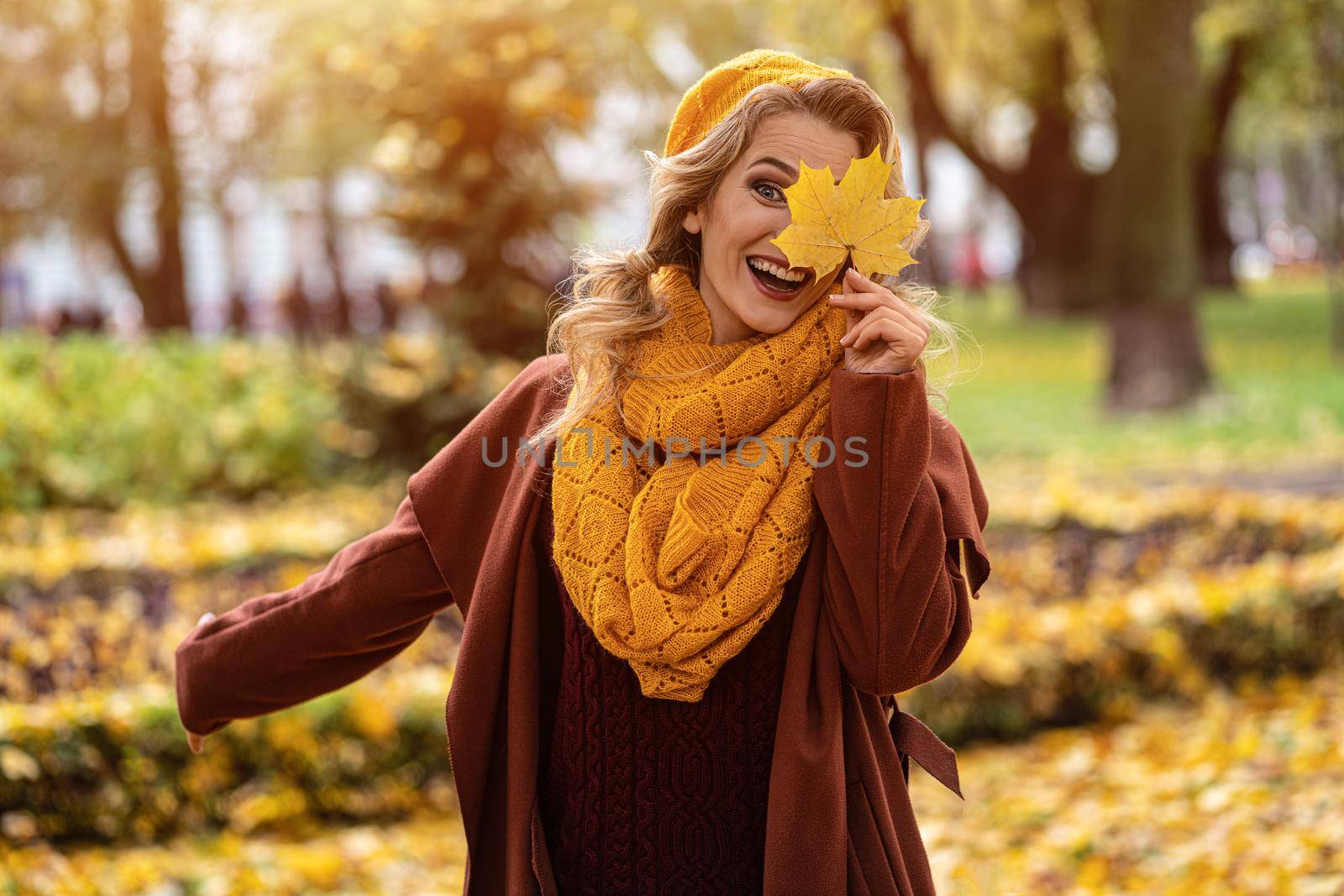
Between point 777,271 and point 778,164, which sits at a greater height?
point 778,164

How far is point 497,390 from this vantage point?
32.9ft

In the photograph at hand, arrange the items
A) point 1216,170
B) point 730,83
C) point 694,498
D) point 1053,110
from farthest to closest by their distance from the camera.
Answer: point 1216,170 → point 1053,110 → point 730,83 → point 694,498

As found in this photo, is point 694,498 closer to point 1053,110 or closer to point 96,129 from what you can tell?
point 96,129

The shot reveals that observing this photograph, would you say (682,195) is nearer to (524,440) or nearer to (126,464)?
(524,440)

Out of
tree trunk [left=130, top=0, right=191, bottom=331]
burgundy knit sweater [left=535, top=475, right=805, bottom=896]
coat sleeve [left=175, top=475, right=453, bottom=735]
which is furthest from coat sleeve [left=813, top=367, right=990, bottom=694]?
tree trunk [left=130, top=0, right=191, bottom=331]

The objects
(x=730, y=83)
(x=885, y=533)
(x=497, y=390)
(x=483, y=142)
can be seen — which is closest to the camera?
(x=885, y=533)

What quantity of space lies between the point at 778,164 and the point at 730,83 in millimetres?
162

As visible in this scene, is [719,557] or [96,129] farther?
[96,129]

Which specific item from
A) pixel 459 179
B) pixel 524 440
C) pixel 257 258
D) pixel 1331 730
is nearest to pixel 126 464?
pixel 459 179

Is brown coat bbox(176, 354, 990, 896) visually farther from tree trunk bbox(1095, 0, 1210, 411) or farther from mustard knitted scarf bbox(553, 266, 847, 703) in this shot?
tree trunk bbox(1095, 0, 1210, 411)

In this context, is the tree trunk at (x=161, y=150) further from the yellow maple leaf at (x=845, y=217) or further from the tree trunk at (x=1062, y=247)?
the yellow maple leaf at (x=845, y=217)

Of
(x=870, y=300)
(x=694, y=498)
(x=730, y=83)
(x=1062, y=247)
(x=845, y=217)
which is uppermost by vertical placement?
(x=730, y=83)

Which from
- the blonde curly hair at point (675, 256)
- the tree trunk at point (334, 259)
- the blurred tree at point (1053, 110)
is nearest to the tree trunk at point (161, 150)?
the tree trunk at point (334, 259)

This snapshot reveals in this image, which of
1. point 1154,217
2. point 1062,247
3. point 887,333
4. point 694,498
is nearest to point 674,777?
point 694,498
